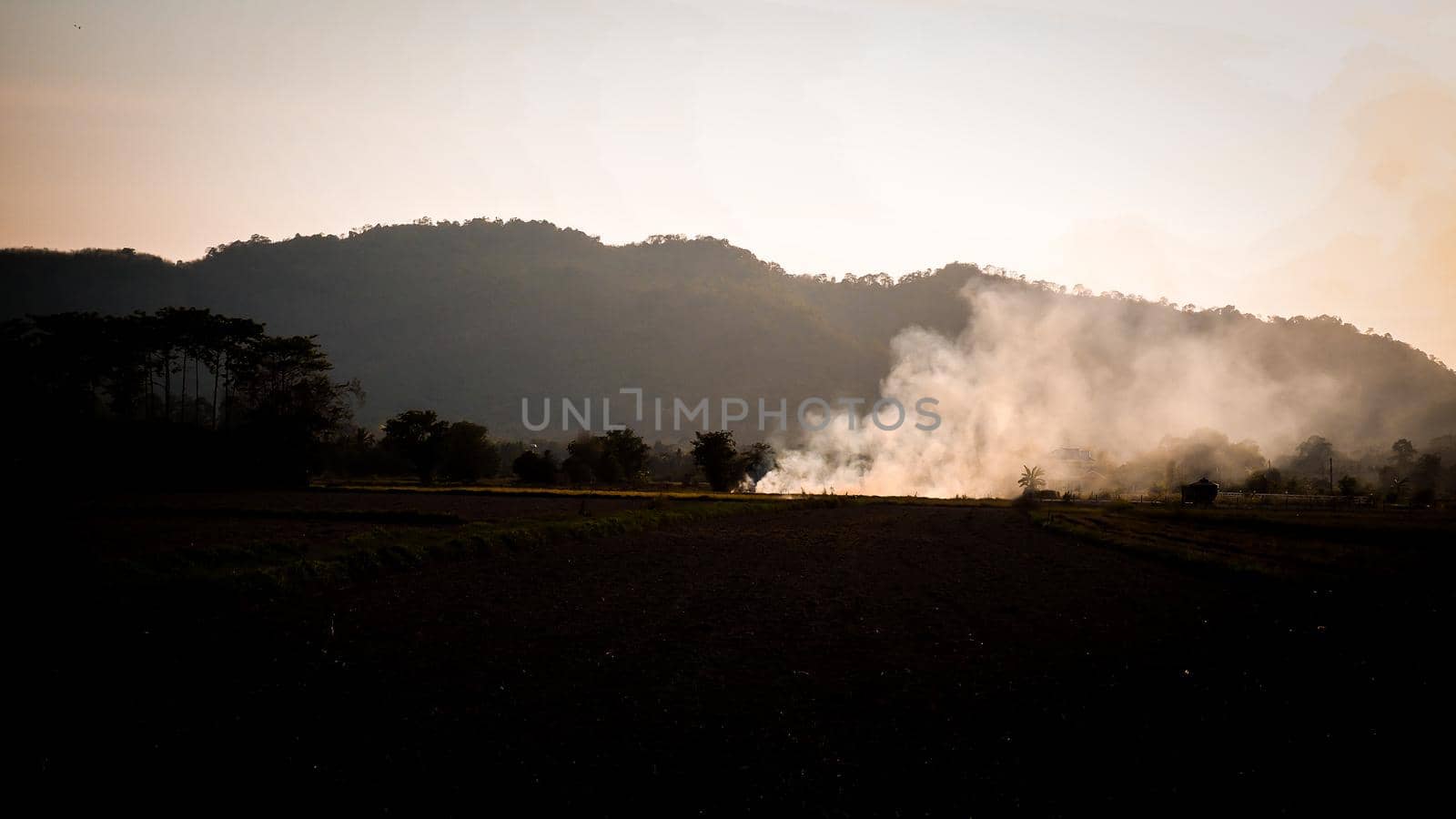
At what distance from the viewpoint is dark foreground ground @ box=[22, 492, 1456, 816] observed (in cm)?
889

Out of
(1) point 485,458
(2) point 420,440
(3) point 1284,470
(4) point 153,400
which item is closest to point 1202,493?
(1) point 485,458

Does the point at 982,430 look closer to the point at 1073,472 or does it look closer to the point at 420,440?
the point at 1073,472

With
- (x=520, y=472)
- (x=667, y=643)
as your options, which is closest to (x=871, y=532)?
(x=667, y=643)

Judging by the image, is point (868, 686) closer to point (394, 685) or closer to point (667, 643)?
point (667, 643)

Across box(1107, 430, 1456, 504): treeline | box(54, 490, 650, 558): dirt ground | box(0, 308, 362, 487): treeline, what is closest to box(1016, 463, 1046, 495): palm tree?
box(1107, 430, 1456, 504): treeline

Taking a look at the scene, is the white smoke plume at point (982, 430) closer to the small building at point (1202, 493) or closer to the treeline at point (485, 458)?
the treeline at point (485, 458)

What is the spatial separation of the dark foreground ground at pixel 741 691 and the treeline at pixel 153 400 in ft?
146

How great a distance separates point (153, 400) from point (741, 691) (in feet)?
353

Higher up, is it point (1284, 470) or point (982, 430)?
point (982, 430)

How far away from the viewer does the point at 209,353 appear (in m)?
86.4

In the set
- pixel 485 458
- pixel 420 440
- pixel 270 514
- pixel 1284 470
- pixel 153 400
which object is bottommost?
pixel 1284 470

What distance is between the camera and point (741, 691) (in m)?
12.7

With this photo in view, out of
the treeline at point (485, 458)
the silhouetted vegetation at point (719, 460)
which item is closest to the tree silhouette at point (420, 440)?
the treeline at point (485, 458)

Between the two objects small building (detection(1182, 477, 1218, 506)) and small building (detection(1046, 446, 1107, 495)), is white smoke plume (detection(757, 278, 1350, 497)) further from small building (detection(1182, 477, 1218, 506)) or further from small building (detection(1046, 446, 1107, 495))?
small building (detection(1182, 477, 1218, 506))
